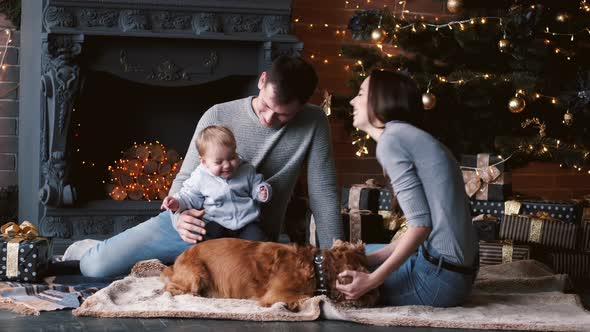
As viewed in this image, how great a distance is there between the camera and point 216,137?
9.85 ft

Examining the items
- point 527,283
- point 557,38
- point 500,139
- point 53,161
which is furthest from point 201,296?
point 557,38

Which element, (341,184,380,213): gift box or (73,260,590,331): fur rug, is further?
(341,184,380,213): gift box

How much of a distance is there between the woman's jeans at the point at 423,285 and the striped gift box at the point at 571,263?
4.00ft

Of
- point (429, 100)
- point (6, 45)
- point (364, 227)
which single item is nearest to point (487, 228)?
point (364, 227)

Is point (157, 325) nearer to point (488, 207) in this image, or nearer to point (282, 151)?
point (282, 151)

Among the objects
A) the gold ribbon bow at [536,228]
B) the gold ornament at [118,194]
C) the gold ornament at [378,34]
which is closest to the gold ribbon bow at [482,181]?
the gold ribbon bow at [536,228]

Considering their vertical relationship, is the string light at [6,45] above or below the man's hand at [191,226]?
above

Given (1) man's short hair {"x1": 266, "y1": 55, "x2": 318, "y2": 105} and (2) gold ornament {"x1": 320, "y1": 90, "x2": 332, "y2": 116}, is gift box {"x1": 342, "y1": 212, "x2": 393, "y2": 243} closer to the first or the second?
(2) gold ornament {"x1": 320, "y1": 90, "x2": 332, "y2": 116}

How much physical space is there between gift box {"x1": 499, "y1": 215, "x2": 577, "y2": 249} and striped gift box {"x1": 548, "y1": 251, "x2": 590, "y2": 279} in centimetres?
7

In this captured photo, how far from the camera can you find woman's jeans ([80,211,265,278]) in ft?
10.5

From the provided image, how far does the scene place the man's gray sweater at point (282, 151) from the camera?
3.22 metres

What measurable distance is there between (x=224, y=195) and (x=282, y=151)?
0.31 meters

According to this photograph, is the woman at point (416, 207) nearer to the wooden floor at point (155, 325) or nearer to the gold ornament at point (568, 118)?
the wooden floor at point (155, 325)

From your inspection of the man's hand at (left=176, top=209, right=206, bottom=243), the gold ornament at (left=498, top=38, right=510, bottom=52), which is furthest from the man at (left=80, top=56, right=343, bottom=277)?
the gold ornament at (left=498, top=38, right=510, bottom=52)
